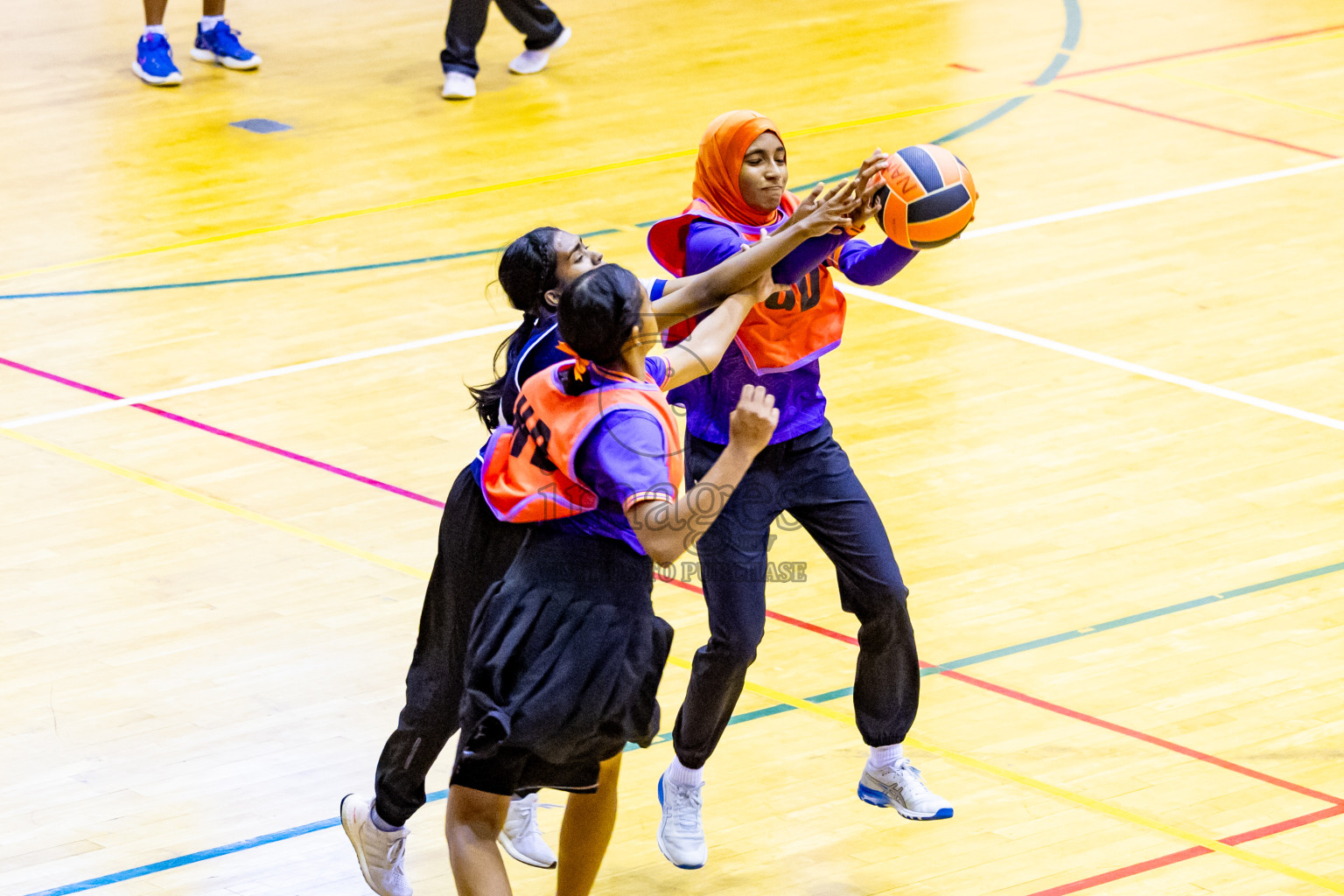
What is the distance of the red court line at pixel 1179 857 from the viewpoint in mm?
4762

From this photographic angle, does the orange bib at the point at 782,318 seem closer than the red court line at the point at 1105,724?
Yes

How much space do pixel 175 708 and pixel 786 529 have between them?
2.27 m

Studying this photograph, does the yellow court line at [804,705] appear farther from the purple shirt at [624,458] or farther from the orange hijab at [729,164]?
the purple shirt at [624,458]

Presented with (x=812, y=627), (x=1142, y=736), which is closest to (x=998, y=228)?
(x=812, y=627)

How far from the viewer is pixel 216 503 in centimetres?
710

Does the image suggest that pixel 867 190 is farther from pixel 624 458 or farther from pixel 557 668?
pixel 557 668

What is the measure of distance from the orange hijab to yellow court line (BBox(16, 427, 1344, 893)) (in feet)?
5.17

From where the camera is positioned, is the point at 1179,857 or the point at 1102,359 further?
the point at 1102,359

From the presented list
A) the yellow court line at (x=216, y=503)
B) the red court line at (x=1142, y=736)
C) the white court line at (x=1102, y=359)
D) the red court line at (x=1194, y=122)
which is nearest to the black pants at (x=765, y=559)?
the red court line at (x=1142, y=736)

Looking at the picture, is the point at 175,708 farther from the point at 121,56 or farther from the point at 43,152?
the point at 121,56

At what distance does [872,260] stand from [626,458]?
4.28 ft

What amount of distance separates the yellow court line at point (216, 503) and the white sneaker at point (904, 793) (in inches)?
77.5

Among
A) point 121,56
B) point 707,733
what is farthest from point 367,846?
point 121,56

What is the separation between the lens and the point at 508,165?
1127 cm
